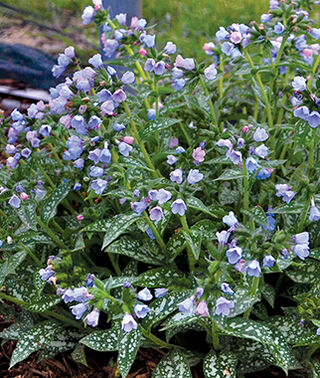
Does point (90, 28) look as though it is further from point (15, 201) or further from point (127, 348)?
point (127, 348)

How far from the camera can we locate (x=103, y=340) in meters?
1.99

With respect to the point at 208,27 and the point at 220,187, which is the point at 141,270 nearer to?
the point at 220,187

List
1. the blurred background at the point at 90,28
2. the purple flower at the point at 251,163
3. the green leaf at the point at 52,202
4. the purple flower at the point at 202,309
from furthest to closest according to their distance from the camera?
the blurred background at the point at 90,28 < the green leaf at the point at 52,202 < the purple flower at the point at 251,163 < the purple flower at the point at 202,309

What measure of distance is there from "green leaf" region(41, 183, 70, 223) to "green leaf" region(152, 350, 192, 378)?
770 millimetres

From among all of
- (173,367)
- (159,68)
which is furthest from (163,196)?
Answer: (173,367)

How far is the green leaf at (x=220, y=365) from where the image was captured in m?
1.92

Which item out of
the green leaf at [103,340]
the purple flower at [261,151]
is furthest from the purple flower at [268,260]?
the green leaf at [103,340]

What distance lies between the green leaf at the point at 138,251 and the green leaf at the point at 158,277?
0.06 metres

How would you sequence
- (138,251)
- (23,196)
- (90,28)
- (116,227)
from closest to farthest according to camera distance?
(116,227)
(23,196)
(138,251)
(90,28)

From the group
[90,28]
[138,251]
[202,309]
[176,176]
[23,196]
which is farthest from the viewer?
[90,28]

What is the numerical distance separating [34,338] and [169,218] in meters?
0.80

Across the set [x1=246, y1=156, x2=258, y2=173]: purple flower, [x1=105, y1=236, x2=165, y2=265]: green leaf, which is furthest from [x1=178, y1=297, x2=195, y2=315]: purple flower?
[x1=105, y1=236, x2=165, y2=265]: green leaf

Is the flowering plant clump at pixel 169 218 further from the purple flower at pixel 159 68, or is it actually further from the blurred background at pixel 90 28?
the blurred background at pixel 90 28

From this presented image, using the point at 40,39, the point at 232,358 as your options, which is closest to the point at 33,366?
the point at 232,358
